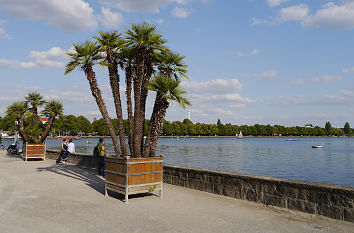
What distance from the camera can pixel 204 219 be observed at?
6973 mm

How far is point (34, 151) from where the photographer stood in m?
21.8

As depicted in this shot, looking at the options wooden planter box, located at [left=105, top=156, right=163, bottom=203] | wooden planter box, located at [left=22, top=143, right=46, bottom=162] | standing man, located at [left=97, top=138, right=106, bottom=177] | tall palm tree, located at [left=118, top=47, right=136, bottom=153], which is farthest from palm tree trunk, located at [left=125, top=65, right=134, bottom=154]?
wooden planter box, located at [left=22, top=143, right=46, bottom=162]

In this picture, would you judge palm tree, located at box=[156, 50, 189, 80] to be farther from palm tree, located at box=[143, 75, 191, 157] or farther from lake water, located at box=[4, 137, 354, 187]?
Answer: lake water, located at box=[4, 137, 354, 187]

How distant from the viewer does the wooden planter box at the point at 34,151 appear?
70.3 feet

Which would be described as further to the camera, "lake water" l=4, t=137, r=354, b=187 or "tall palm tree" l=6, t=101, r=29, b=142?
"lake water" l=4, t=137, r=354, b=187

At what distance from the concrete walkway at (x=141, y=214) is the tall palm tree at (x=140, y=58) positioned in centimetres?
220

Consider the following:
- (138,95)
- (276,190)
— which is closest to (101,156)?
(138,95)

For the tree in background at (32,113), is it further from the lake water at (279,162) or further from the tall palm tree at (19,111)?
the lake water at (279,162)

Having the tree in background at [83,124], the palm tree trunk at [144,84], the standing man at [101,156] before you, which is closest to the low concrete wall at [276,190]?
the palm tree trunk at [144,84]

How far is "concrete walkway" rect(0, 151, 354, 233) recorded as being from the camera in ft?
20.5

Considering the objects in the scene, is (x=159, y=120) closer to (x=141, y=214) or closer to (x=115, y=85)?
(x=115, y=85)

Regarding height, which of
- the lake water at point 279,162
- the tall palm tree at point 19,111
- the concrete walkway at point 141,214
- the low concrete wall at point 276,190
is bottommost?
the lake water at point 279,162

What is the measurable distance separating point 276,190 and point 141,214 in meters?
3.55

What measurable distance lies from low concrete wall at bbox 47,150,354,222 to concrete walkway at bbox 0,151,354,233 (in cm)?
20
